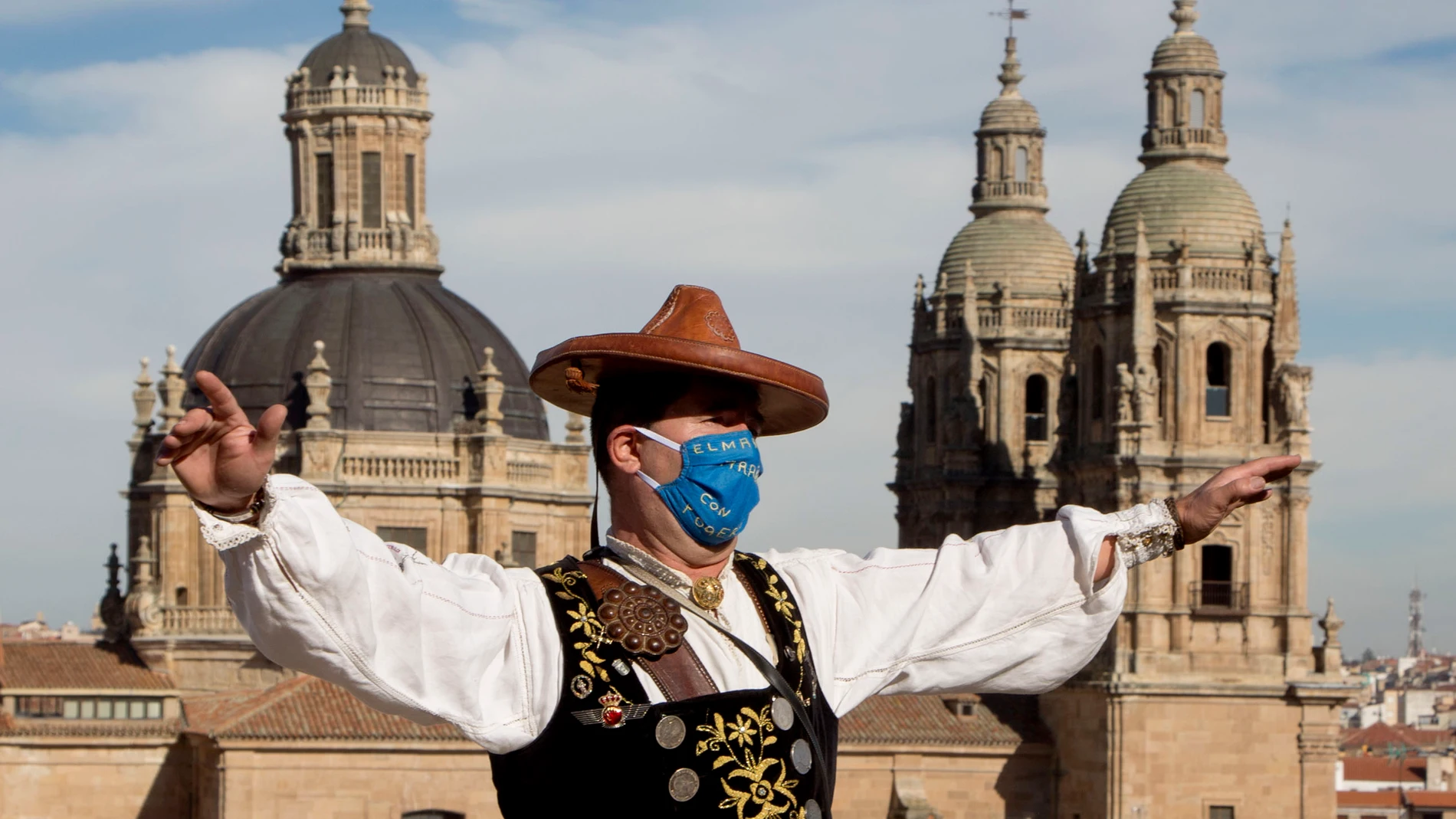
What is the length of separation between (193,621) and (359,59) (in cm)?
1066

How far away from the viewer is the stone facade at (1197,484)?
155ft

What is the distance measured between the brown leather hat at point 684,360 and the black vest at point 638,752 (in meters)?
0.46

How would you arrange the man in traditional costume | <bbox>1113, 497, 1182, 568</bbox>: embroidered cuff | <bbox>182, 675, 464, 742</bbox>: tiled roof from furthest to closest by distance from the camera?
<bbox>182, 675, 464, 742</bbox>: tiled roof < <bbox>1113, 497, 1182, 568</bbox>: embroidered cuff < the man in traditional costume

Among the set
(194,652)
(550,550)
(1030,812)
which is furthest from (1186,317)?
(194,652)

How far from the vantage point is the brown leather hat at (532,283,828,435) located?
6.21 m

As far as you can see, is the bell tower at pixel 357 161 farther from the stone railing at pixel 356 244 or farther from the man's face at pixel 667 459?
the man's face at pixel 667 459

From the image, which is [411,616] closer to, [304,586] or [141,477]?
[304,586]

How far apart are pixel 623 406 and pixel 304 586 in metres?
1.03

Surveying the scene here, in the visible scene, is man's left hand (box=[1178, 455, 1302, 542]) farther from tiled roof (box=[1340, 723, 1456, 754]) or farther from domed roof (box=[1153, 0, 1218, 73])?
tiled roof (box=[1340, 723, 1456, 754])

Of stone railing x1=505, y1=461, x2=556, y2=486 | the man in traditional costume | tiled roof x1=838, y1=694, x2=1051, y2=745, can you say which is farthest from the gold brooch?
stone railing x1=505, y1=461, x2=556, y2=486

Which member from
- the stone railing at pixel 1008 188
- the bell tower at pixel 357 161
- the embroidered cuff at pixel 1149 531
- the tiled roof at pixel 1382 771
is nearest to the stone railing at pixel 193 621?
the bell tower at pixel 357 161

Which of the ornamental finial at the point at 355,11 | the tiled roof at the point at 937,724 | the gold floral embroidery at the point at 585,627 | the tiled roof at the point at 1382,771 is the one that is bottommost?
the tiled roof at the point at 1382,771

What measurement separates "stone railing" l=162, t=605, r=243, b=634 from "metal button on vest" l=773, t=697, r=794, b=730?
4724 cm

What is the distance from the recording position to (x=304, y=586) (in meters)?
5.62
